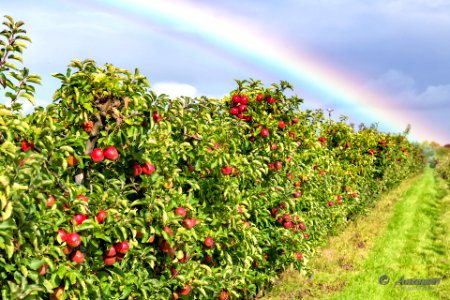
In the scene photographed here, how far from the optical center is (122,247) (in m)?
3.74

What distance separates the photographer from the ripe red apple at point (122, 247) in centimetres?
374

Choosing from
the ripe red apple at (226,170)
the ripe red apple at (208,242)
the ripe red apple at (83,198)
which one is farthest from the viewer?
the ripe red apple at (226,170)

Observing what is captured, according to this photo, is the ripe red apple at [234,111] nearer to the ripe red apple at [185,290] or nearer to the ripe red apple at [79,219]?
the ripe red apple at [185,290]

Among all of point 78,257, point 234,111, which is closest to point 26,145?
point 78,257

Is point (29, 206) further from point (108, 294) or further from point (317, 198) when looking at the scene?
point (317, 198)

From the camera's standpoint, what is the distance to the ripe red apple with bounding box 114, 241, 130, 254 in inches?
147

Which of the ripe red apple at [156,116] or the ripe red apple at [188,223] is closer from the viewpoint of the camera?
the ripe red apple at [156,116]

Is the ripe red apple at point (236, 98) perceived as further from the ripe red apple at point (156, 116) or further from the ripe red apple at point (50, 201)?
the ripe red apple at point (50, 201)

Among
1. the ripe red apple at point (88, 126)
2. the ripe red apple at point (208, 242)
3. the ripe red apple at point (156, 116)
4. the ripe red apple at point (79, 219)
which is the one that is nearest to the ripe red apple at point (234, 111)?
the ripe red apple at point (208, 242)

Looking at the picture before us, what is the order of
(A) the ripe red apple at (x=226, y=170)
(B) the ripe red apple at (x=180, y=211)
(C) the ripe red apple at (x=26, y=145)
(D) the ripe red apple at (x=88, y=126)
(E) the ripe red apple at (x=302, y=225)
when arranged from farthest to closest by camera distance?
(E) the ripe red apple at (x=302, y=225)
(A) the ripe red apple at (x=226, y=170)
(B) the ripe red apple at (x=180, y=211)
(D) the ripe red apple at (x=88, y=126)
(C) the ripe red apple at (x=26, y=145)

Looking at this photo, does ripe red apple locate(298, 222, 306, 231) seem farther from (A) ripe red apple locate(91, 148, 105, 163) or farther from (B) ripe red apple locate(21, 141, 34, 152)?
(B) ripe red apple locate(21, 141, 34, 152)

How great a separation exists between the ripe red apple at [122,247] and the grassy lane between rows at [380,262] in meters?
4.12

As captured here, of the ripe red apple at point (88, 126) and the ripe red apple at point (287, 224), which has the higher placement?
the ripe red apple at point (88, 126)

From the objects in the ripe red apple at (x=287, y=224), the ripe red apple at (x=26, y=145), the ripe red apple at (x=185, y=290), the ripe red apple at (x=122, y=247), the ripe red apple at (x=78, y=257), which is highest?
the ripe red apple at (x=26, y=145)
